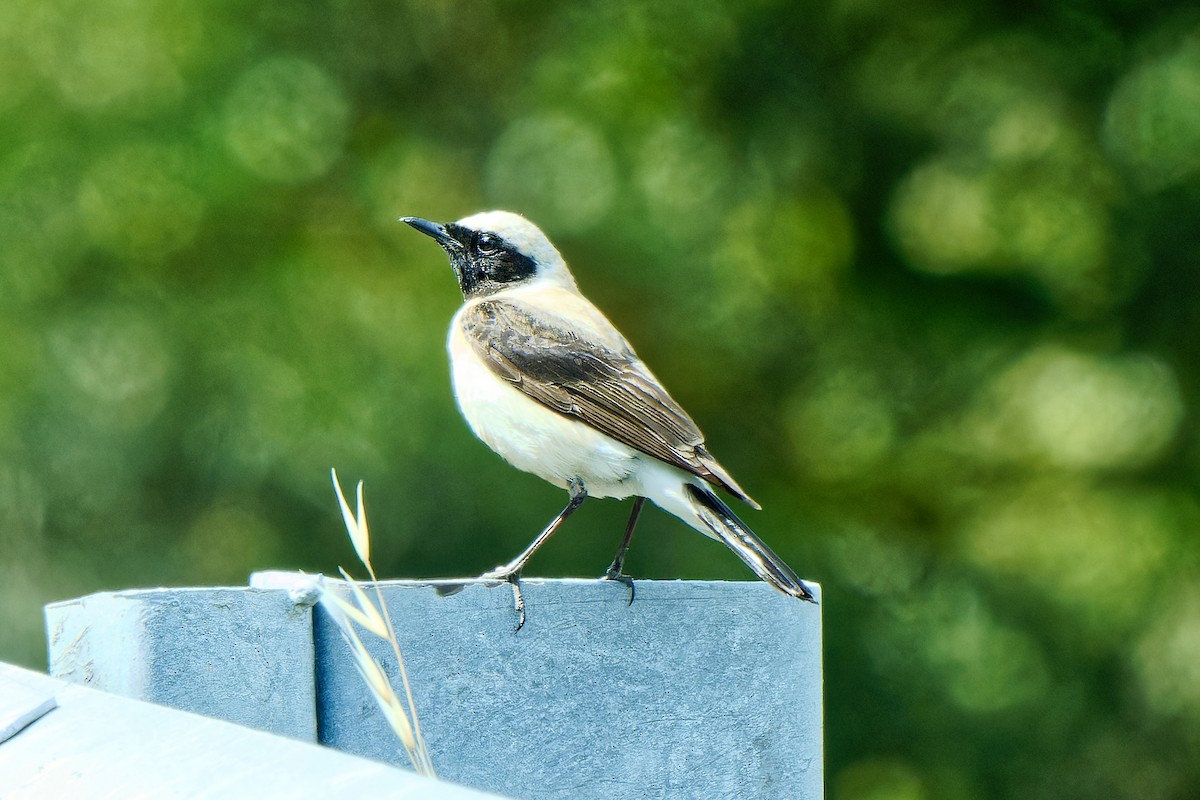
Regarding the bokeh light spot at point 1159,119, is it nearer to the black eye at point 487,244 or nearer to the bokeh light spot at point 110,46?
the black eye at point 487,244

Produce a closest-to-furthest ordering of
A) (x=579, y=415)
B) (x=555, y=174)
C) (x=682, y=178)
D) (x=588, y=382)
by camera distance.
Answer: (x=579, y=415), (x=588, y=382), (x=555, y=174), (x=682, y=178)

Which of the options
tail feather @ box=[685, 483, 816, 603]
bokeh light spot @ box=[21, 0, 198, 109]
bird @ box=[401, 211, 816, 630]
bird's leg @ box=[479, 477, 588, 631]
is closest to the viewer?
bird's leg @ box=[479, 477, 588, 631]

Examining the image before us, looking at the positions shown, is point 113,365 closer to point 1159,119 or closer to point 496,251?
point 496,251

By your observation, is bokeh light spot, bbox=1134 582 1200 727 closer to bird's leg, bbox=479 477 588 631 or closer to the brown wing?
the brown wing

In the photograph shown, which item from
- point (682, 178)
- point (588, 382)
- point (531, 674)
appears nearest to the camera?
point (531, 674)

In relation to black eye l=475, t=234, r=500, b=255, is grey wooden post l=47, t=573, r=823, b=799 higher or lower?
lower

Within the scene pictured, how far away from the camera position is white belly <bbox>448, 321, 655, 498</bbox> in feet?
13.9

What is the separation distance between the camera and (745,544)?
365 cm

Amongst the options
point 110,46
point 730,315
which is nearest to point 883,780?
point 730,315

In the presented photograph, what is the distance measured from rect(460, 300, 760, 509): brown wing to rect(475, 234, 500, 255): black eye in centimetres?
63

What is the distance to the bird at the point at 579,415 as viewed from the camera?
13.4 feet

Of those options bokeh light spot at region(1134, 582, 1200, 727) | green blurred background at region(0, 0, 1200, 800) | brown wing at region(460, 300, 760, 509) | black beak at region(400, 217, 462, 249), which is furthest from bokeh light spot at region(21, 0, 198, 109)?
bokeh light spot at region(1134, 582, 1200, 727)

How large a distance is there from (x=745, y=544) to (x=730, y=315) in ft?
15.4

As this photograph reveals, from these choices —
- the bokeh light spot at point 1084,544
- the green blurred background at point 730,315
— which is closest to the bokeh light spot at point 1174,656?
the green blurred background at point 730,315
